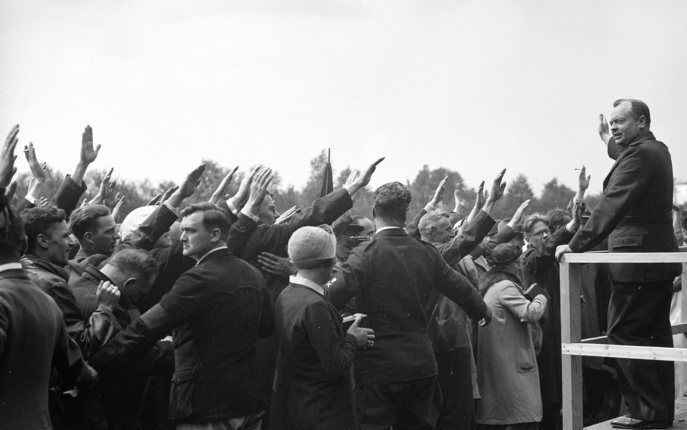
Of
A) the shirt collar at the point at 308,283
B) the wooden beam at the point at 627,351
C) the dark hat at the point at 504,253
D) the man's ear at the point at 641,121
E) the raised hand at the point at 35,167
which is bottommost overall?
the wooden beam at the point at 627,351

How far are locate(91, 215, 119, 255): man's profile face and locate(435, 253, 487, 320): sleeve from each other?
2.34m

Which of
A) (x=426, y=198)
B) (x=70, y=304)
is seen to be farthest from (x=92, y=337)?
(x=426, y=198)

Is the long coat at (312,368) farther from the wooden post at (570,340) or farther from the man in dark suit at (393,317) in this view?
the wooden post at (570,340)

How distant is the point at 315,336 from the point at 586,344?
2.00 meters

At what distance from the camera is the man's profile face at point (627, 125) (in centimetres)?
593

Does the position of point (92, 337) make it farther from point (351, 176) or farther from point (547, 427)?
point (547, 427)

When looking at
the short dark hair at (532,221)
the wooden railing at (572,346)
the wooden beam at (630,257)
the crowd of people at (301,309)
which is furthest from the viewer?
the short dark hair at (532,221)

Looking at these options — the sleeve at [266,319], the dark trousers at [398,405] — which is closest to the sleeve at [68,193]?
the sleeve at [266,319]

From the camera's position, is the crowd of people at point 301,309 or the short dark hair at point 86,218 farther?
the short dark hair at point 86,218

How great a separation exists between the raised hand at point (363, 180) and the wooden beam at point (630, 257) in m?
1.60

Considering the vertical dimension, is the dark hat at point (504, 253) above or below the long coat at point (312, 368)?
above

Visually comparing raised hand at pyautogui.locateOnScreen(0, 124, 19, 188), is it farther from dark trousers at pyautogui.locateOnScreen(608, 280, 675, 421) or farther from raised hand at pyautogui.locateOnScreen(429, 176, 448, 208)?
dark trousers at pyautogui.locateOnScreen(608, 280, 675, 421)

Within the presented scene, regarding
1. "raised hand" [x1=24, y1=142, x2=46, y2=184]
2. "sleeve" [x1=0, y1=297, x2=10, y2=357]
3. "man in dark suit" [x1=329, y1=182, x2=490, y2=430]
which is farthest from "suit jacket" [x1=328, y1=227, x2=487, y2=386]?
"raised hand" [x1=24, y1=142, x2=46, y2=184]

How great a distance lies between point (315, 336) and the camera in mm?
4848
